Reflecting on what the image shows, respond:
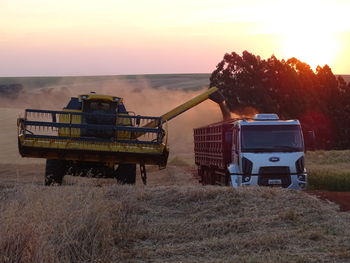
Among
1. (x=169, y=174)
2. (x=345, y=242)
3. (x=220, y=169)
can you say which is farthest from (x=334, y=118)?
(x=345, y=242)

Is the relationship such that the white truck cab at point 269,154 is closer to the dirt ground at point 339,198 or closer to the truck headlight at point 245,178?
the truck headlight at point 245,178

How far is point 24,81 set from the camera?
118500 millimetres

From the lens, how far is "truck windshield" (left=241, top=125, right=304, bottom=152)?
1802 cm

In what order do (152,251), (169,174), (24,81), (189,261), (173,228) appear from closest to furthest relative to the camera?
(189,261), (152,251), (173,228), (169,174), (24,81)

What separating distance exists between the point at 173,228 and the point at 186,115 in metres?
55.1

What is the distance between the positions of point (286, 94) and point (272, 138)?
3534cm

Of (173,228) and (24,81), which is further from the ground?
(24,81)

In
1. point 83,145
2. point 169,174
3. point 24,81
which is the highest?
point 24,81

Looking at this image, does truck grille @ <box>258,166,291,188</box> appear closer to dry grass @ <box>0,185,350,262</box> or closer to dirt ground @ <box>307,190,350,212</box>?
dirt ground @ <box>307,190,350,212</box>

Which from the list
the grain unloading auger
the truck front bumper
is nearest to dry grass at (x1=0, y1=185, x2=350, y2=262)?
the grain unloading auger

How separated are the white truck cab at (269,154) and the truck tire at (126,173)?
2.86 meters

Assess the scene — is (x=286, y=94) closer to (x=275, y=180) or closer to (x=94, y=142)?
(x=275, y=180)

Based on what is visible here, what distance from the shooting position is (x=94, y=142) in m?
17.3

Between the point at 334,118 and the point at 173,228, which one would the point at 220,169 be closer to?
the point at 173,228
